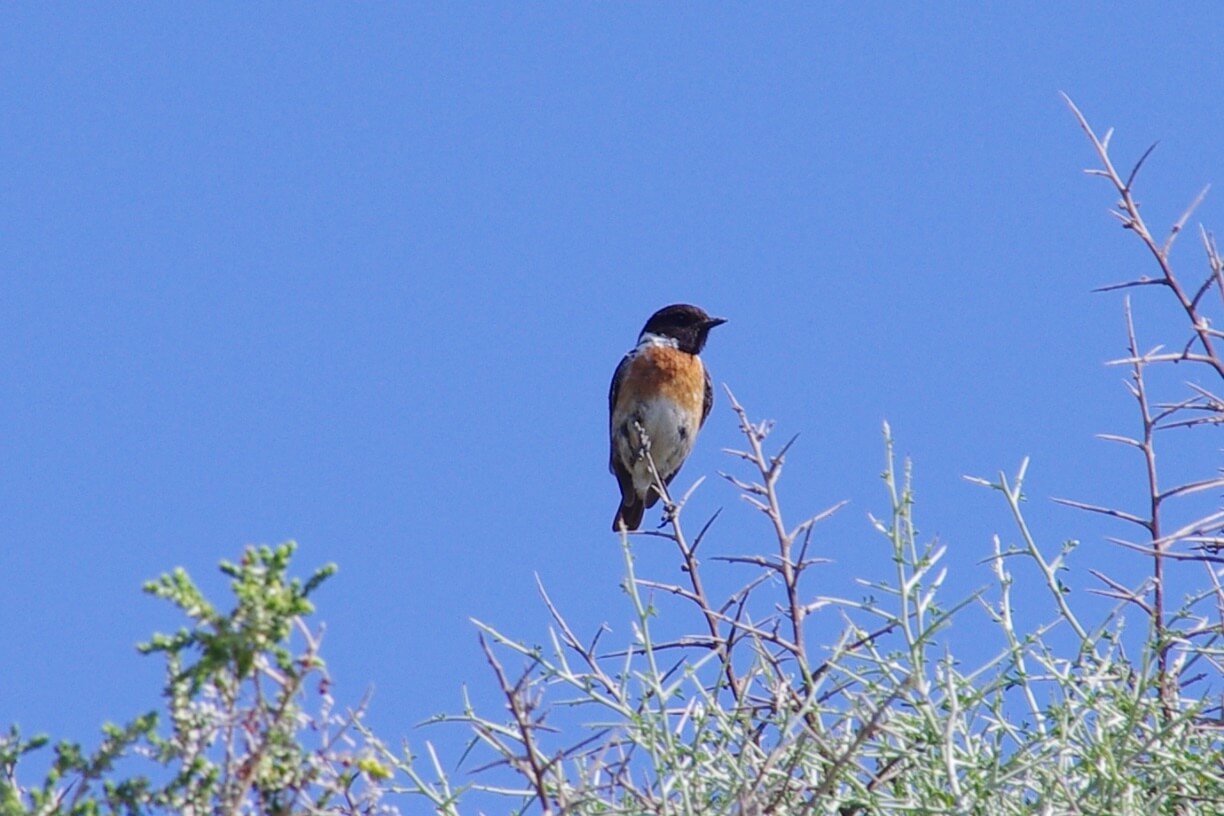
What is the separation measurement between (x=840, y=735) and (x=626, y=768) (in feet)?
1.76

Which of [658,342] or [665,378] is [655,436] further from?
[658,342]

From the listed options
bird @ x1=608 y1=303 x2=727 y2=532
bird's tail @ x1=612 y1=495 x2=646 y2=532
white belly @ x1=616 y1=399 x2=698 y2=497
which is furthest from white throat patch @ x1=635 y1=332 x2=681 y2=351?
bird's tail @ x1=612 y1=495 x2=646 y2=532

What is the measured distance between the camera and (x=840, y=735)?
3619 mm

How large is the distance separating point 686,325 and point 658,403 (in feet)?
1.94

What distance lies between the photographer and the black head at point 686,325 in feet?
33.7

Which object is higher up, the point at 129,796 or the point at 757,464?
the point at 757,464

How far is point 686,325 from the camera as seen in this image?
406 inches

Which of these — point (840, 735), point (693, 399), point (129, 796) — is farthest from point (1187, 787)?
point (693, 399)

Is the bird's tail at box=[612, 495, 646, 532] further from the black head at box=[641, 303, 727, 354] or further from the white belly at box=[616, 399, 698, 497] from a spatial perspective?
the black head at box=[641, 303, 727, 354]

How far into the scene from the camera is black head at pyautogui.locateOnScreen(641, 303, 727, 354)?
33.7 feet

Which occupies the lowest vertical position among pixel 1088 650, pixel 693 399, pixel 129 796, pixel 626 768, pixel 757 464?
pixel 129 796

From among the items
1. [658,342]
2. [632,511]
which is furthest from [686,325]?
[632,511]

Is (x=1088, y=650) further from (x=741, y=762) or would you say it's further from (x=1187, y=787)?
(x=741, y=762)

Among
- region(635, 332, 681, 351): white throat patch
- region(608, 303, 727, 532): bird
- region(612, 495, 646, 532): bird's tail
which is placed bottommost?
region(612, 495, 646, 532): bird's tail
